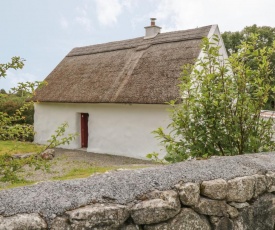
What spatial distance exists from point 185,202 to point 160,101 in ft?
31.3

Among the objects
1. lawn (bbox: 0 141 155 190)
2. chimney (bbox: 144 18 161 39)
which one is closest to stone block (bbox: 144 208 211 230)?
lawn (bbox: 0 141 155 190)

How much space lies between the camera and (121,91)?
13.6 m

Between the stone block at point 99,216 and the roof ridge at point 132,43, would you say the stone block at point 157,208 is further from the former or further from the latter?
the roof ridge at point 132,43

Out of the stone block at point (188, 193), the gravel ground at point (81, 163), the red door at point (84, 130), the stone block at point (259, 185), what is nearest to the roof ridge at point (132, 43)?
the red door at point (84, 130)

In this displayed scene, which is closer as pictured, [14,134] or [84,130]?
[14,134]

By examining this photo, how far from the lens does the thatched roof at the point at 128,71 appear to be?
1278 centimetres

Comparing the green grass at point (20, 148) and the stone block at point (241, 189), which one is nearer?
the stone block at point (241, 189)

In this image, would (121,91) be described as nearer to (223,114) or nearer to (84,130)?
(84,130)

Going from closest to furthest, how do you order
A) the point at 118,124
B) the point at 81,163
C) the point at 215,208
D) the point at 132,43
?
the point at 215,208 → the point at 81,163 → the point at 118,124 → the point at 132,43

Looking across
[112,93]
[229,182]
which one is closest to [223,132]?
[229,182]

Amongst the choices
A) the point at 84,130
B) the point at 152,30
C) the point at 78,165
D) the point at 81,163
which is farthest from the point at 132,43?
the point at 78,165

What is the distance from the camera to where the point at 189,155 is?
426 centimetres

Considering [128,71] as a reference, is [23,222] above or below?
below

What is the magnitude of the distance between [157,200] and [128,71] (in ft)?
41.2
